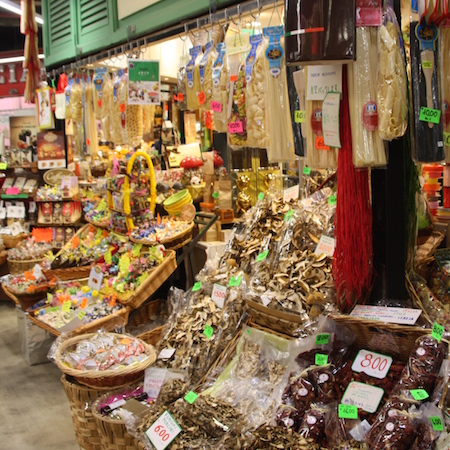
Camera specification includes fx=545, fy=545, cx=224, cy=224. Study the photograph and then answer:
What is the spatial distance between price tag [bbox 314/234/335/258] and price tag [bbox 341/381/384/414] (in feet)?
2.47

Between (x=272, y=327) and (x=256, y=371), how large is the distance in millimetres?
208

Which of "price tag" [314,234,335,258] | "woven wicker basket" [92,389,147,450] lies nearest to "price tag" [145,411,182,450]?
"woven wicker basket" [92,389,147,450]

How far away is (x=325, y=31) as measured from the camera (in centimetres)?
171

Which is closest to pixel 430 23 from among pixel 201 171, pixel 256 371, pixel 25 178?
pixel 256 371

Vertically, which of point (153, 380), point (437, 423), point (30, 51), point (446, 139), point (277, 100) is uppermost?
point (30, 51)

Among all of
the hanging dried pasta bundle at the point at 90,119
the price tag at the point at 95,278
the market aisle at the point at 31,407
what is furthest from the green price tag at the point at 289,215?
the hanging dried pasta bundle at the point at 90,119

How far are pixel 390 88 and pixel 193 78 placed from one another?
5.03 feet

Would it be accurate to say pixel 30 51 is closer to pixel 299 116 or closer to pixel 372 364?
pixel 299 116

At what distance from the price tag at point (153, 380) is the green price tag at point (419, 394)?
1.34 meters

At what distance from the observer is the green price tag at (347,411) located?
1865 millimetres

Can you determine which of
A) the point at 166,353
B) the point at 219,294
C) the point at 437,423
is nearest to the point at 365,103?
the point at 437,423

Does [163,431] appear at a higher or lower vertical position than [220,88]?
lower

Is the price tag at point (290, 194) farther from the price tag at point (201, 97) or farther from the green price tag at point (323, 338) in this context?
the green price tag at point (323, 338)

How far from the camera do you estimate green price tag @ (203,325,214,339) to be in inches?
Result: 110
